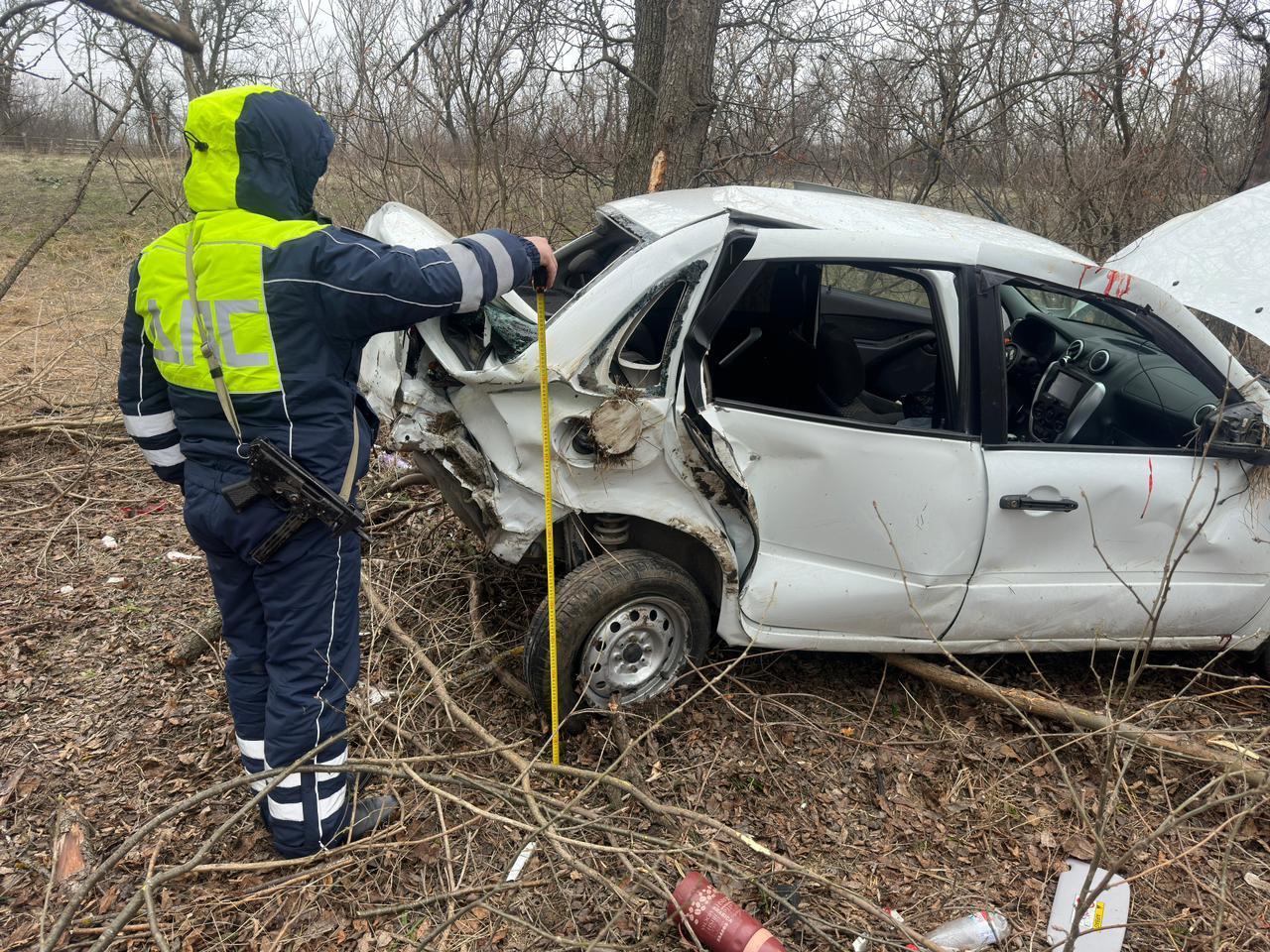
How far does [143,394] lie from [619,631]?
1.64 meters

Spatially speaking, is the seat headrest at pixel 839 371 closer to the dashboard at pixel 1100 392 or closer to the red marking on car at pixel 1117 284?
the dashboard at pixel 1100 392

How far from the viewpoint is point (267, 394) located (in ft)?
7.66

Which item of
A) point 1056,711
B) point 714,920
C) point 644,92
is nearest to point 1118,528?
point 1056,711

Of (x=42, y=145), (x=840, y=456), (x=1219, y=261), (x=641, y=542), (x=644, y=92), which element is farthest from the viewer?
(x=42, y=145)

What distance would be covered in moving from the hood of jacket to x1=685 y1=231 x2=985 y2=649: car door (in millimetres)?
1240

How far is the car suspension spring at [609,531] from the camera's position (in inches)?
118

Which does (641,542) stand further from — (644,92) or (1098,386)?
(644,92)

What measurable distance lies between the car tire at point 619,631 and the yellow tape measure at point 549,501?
35 millimetres

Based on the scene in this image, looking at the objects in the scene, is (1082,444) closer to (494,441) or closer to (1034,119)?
(494,441)

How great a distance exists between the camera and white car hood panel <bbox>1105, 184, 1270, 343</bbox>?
2832 mm

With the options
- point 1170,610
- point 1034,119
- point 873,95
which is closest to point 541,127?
point 873,95

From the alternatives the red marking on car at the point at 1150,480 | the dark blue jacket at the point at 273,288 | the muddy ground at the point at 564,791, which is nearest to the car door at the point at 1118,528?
the red marking on car at the point at 1150,480

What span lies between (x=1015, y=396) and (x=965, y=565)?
963 millimetres

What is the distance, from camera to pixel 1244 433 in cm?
305
